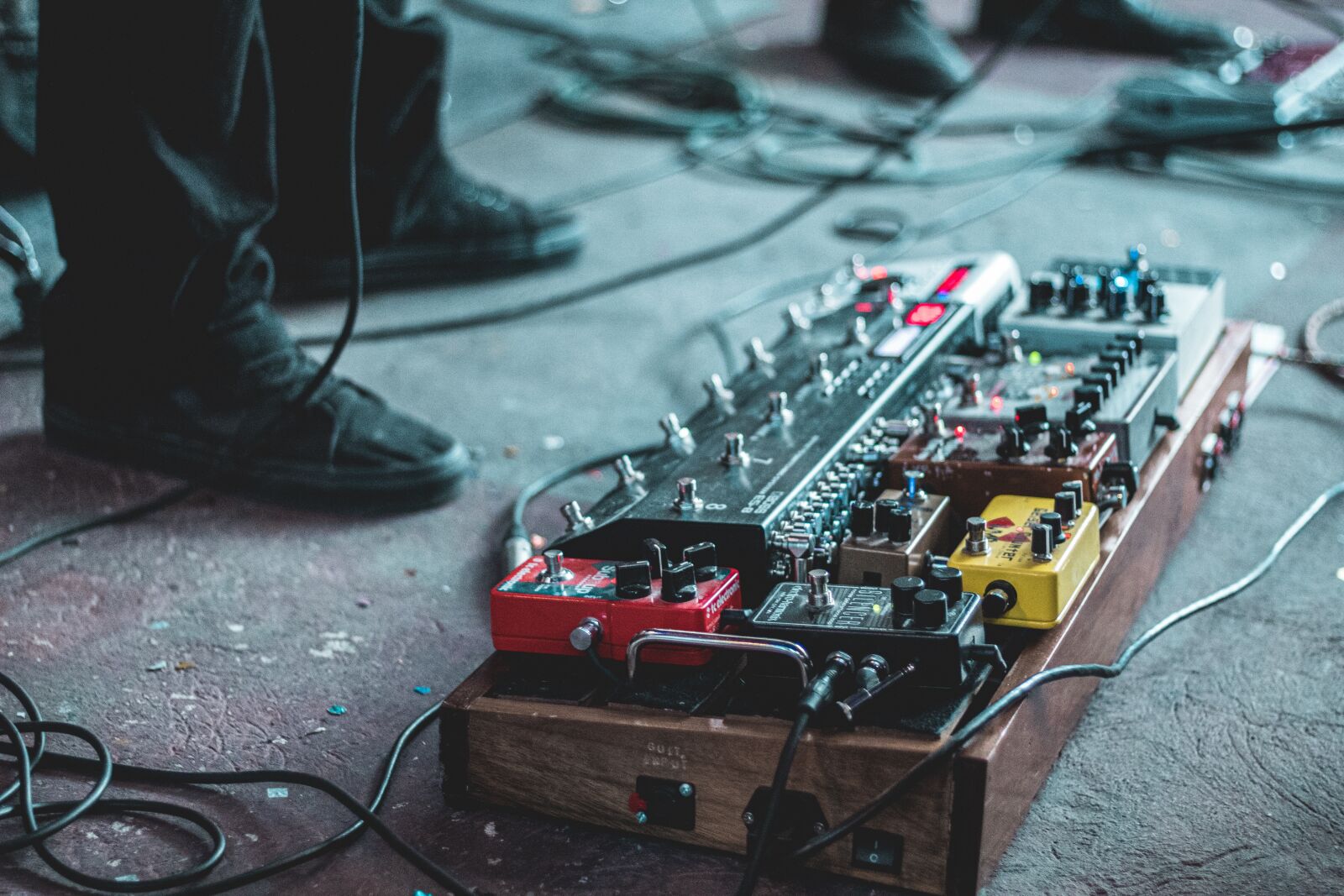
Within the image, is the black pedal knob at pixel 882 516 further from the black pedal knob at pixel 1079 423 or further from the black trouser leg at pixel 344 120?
the black trouser leg at pixel 344 120

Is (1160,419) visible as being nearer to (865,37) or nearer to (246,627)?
(246,627)

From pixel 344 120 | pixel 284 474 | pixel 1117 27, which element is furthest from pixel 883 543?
pixel 1117 27

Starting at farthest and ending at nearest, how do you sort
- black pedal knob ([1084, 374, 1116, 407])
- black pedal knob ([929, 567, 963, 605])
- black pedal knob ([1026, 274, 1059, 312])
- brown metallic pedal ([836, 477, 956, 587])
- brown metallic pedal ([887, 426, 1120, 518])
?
black pedal knob ([1026, 274, 1059, 312]), black pedal knob ([1084, 374, 1116, 407]), brown metallic pedal ([887, 426, 1120, 518]), brown metallic pedal ([836, 477, 956, 587]), black pedal knob ([929, 567, 963, 605])

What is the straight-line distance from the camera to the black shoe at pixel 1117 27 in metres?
3.81

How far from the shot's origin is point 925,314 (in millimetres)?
1637

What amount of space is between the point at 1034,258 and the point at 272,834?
1800mm

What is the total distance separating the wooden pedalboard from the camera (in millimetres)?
995

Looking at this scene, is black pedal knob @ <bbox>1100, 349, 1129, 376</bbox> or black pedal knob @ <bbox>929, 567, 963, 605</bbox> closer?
black pedal knob @ <bbox>929, 567, 963, 605</bbox>

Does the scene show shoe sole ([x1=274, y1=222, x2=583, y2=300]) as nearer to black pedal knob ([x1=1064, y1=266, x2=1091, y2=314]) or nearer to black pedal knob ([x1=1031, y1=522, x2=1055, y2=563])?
black pedal knob ([x1=1064, y1=266, x2=1091, y2=314])

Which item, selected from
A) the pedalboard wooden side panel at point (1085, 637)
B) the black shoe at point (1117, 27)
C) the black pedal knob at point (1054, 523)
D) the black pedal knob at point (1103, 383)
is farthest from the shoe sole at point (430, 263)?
the black shoe at point (1117, 27)

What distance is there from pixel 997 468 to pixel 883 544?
0.58 ft

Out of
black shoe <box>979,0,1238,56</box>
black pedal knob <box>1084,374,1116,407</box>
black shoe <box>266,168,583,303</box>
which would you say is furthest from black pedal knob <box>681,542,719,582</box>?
black shoe <box>979,0,1238,56</box>

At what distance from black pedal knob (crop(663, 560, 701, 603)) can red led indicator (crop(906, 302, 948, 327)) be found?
623 millimetres

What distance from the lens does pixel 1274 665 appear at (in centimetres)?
136
